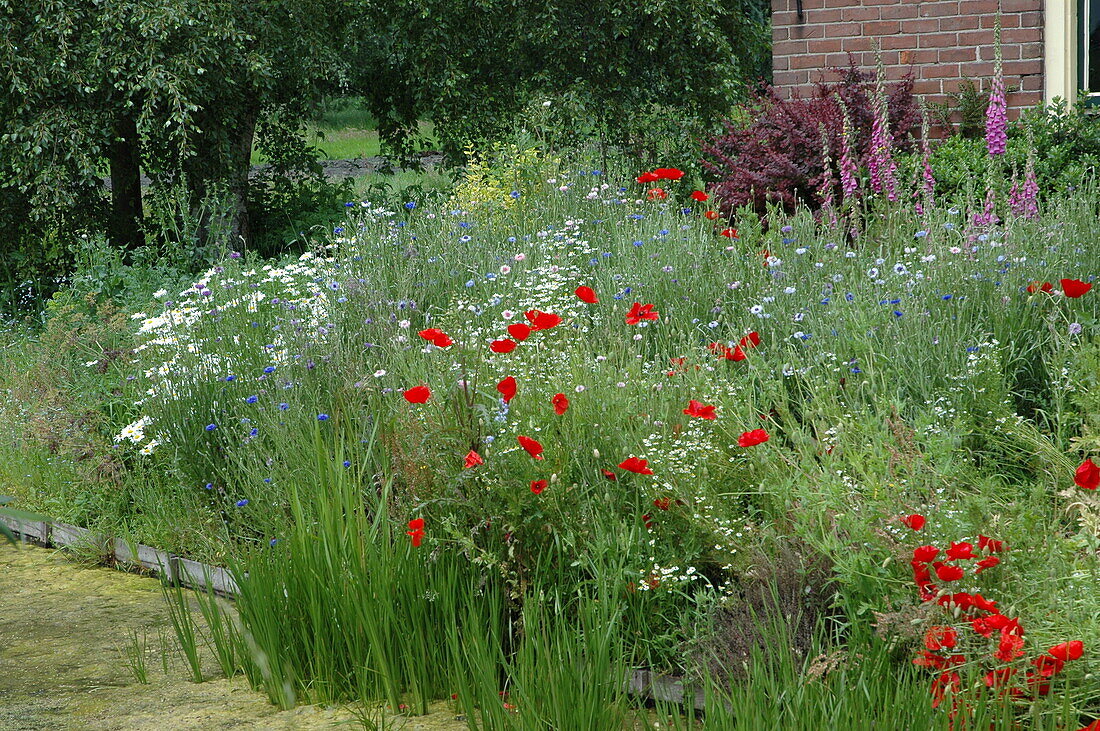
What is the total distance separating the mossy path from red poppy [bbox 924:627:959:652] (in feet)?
4.35

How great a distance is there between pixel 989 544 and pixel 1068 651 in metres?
0.36

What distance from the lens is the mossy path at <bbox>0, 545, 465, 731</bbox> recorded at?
3.32 m

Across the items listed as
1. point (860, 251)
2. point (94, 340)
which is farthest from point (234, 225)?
point (860, 251)

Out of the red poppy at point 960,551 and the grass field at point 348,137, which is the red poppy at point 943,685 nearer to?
the red poppy at point 960,551

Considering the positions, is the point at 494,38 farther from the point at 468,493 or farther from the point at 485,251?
the point at 468,493

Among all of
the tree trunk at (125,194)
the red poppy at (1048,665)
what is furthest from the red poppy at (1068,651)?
the tree trunk at (125,194)

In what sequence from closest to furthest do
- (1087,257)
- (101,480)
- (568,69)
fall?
(1087,257), (101,480), (568,69)

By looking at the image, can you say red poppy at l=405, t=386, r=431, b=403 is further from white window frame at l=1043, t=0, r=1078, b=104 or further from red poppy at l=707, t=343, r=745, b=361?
white window frame at l=1043, t=0, r=1078, b=104

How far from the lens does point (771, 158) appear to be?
325 inches

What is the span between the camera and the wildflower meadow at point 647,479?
110 inches

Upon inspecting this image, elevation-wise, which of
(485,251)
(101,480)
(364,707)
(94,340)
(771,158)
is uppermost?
(771,158)

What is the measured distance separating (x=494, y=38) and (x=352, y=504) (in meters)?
9.33

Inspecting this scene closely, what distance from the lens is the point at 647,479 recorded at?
3479mm

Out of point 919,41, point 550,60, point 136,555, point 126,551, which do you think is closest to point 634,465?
point 136,555
